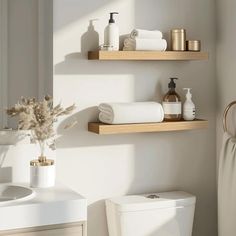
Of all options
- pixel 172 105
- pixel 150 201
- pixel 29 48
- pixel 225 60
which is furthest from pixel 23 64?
pixel 225 60

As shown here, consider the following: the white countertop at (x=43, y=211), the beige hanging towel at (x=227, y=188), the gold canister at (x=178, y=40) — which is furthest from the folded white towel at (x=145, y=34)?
the white countertop at (x=43, y=211)

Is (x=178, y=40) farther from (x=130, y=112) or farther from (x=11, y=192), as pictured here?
(x=11, y=192)

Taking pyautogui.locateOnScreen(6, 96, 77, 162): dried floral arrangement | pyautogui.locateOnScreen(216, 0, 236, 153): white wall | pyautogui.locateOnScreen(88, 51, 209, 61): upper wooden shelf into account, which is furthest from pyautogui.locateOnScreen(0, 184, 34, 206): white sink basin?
pyautogui.locateOnScreen(216, 0, 236, 153): white wall

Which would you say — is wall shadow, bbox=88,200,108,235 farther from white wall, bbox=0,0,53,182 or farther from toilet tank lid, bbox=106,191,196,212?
white wall, bbox=0,0,53,182

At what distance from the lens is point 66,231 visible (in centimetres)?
199

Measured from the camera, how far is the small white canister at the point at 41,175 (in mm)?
2184

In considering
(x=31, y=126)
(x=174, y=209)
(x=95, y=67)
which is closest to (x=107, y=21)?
(x=95, y=67)

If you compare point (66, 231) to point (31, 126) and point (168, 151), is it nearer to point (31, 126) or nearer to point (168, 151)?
point (31, 126)

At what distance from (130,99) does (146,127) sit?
214 millimetres

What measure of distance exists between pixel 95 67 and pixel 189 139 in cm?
70

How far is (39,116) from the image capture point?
217cm

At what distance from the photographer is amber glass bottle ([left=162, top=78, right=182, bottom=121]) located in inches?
101

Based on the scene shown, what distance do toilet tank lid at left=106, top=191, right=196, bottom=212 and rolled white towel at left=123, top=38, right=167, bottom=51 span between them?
777mm

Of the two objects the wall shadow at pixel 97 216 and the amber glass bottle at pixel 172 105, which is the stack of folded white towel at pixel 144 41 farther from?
the wall shadow at pixel 97 216
